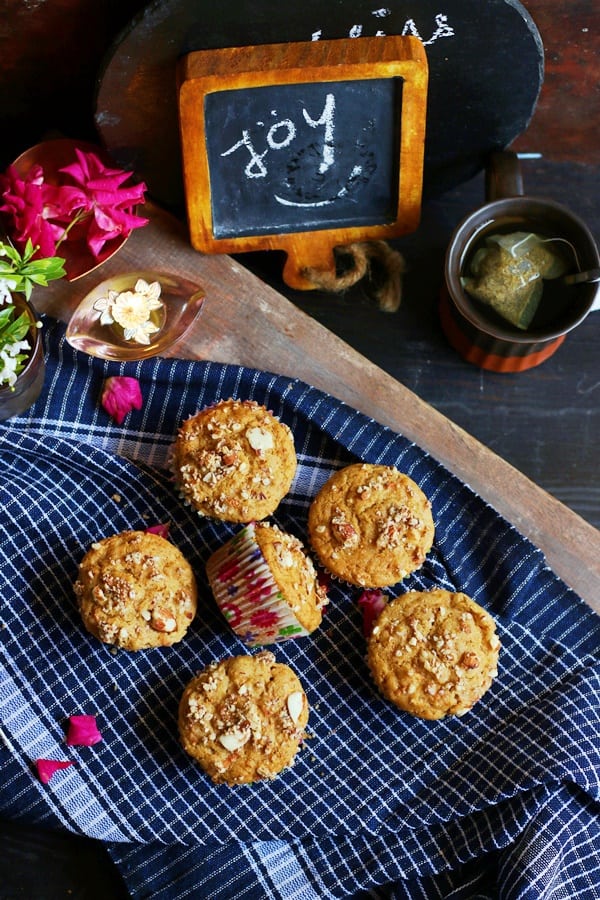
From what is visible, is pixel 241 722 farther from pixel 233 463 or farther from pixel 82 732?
pixel 233 463

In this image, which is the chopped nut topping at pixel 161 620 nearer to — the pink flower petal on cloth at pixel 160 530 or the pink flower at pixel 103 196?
the pink flower petal on cloth at pixel 160 530

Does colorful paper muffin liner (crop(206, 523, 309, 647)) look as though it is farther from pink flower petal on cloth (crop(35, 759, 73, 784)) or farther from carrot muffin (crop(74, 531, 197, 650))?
pink flower petal on cloth (crop(35, 759, 73, 784))

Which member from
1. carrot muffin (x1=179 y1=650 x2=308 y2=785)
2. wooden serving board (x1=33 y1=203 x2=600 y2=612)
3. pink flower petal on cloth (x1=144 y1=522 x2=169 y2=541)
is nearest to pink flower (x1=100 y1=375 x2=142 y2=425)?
wooden serving board (x1=33 y1=203 x2=600 y2=612)

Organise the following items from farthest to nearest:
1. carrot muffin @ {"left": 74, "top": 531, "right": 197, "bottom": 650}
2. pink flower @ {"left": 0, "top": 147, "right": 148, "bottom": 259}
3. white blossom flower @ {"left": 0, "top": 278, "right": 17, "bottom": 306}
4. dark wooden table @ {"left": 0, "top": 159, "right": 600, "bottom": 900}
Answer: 1. dark wooden table @ {"left": 0, "top": 159, "right": 600, "bottom": 900}
2. pink flower @ {"left": 0, "top": 147, "right": 148, "bottom": 259}
3. carrot muffin @ {"left": 74, "top": 531, "right": 197, "bottom": 650}
4. white blossom flower @ {"left": 0, "top": 278, "right": 17, "bottom": 306}

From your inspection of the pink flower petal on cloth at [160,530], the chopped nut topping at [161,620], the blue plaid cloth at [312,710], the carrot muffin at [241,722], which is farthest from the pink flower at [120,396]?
the carrot muffin at [241,722]

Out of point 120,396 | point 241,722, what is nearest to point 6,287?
point 120,396

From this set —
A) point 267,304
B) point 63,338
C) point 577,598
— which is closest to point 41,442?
point 63,338
